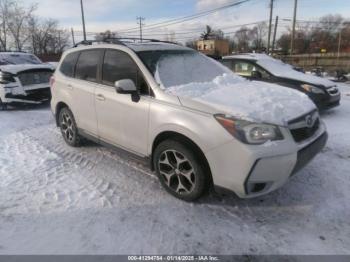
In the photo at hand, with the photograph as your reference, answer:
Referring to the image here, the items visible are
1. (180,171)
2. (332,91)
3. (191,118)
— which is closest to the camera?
(191,118)

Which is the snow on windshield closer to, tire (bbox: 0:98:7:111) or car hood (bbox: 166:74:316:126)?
car hood (bbox: 166:74:316:126)

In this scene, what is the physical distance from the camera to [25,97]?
8.35 m

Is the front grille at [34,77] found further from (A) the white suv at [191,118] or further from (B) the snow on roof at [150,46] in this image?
(B) the snow on roof at [150,46]

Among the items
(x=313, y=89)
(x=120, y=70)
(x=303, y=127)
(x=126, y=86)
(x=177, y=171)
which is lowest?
(x=177, y=171)

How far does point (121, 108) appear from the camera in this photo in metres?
3.84

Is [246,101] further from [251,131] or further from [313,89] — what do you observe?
[313,89]

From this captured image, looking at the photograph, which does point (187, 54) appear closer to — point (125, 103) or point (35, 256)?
point (125, 103)

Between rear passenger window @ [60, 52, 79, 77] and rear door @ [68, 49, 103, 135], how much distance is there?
16 cm

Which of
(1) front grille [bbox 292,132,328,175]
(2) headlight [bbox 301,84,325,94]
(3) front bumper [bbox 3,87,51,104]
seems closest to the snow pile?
(1) front grille [bbox 292,132,328,175]

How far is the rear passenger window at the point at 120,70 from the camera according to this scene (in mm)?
3695

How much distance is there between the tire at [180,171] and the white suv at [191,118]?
Answer: 0.01 metres

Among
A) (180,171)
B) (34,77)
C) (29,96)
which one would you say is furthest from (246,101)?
(34,77)

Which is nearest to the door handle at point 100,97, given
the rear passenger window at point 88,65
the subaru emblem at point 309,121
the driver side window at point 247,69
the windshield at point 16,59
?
the rear passenger window at point 88,65

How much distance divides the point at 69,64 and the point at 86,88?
0.96 m
